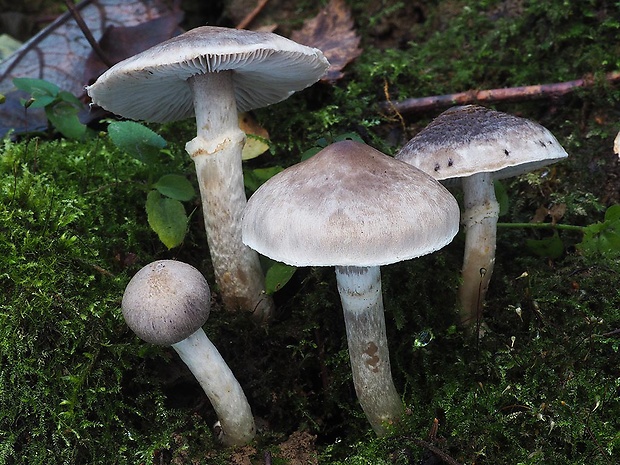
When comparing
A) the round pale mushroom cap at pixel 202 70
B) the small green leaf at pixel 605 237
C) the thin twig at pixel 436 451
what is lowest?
the thin twig at pixel 436 451

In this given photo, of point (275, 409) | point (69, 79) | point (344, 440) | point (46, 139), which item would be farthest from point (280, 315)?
point (69, 79)

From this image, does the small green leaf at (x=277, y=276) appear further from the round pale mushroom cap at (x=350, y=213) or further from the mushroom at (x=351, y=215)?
the round pale mushroom cap at (x=350, y=213)

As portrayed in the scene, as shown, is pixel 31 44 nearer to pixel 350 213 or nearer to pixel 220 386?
pixel 220 386

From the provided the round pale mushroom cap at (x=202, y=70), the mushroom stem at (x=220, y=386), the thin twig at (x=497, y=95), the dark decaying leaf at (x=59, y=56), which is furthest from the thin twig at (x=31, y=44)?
the mushroom stem at (x=220, y=386)

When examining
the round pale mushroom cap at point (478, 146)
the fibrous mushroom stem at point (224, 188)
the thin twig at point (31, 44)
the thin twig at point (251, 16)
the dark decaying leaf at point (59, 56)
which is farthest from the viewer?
the thin twig at point (251, 16)

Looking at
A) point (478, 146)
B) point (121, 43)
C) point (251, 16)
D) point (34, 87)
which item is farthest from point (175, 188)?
point (251, 16)

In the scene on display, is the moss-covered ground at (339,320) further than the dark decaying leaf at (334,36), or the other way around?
the dark decaying leaf at (334,36)

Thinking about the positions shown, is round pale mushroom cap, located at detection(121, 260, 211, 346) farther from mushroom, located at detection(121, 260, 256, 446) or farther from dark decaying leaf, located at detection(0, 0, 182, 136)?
dark decaying leaf, located at detection(0, 0, 182, 136)
